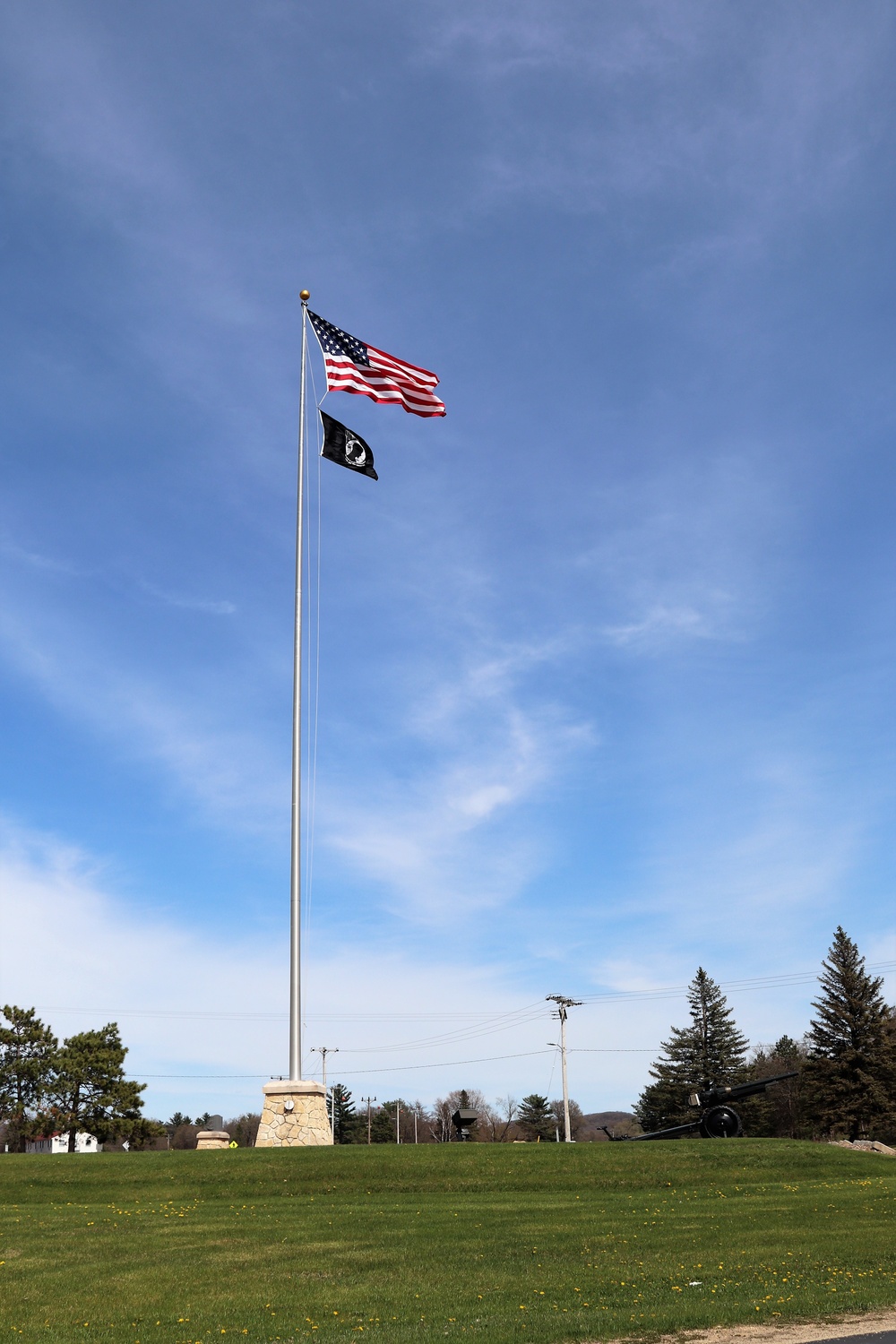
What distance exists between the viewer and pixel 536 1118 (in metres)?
92.4

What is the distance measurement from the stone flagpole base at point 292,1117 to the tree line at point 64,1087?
32.6 metres

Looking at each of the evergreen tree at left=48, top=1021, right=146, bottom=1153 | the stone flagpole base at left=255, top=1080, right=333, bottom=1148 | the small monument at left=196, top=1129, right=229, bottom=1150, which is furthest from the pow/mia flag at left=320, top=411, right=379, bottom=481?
the evergreen tree at left=48, top=1021, right=146, bottom=1153

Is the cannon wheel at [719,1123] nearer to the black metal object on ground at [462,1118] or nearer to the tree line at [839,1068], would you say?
the black metal object on ground at [462,1118]

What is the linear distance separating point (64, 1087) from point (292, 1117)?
1329 inches

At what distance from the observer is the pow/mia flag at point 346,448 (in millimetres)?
27188

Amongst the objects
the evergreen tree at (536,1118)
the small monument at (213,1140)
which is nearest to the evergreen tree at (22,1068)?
the small monument at (213,1140)

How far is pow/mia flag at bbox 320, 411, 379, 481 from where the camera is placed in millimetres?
27188

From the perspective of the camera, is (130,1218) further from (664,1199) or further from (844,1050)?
(844,1050)

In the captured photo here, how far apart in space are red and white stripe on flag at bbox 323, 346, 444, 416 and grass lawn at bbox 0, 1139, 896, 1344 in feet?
59.3

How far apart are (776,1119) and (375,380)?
7052cm

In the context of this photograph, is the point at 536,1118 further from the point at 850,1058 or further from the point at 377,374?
the point at 377,374

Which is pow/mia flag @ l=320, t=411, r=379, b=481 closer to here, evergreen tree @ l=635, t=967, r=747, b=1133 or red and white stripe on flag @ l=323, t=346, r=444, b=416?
red and white stripe on flag @ l=323, t=346, r=444, b=416

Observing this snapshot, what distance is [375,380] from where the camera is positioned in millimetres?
26781

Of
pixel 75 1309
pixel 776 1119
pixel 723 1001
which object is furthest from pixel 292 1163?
pixel 776 1119
